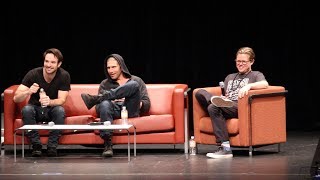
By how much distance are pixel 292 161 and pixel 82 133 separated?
2.05m

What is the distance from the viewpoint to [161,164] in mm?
7164

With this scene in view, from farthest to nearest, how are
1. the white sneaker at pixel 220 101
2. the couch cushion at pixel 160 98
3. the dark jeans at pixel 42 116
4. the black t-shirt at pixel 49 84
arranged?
the couch cushion at pixel 160 98, the black t-shirt at pixel 49 84, the dark jeans at pixel 42 116, the white sneaker at pixel 220 101

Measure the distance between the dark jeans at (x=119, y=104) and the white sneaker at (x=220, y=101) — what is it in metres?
0.78

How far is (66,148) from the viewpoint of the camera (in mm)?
8477

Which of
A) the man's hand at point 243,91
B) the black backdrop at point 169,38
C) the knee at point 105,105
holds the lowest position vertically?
the knee at point 105,105

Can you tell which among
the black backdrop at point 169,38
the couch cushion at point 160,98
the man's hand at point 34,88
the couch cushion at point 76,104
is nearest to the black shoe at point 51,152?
the man's hand at point 34,88

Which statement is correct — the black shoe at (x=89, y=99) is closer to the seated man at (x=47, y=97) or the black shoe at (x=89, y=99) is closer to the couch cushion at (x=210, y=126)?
the seated man at (x=47, y=97)

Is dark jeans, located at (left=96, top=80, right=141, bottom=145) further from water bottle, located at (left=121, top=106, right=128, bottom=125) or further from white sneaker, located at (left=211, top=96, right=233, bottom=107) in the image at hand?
white sneaker, located at (left=211, top=96, right=233, bottom=107)

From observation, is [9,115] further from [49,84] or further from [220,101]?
[220,101]

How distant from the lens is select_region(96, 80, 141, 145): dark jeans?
25.3ft

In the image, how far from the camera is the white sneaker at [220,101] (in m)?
7.52

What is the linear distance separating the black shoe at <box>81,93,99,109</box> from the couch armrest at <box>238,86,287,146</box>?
4.52 ft

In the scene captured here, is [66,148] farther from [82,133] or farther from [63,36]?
[63,36]

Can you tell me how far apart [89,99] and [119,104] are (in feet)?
0.96
